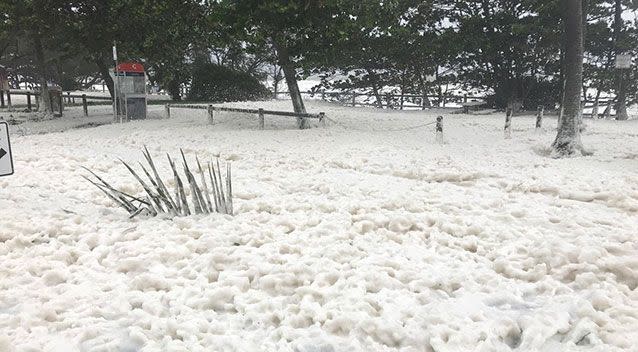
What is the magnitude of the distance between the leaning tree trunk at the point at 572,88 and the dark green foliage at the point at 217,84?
2139 centimetres

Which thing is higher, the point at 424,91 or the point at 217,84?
the point at 217,84

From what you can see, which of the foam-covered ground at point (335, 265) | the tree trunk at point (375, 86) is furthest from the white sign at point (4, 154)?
the tree trunk at point (375, 86)

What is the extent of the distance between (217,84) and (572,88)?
21.8 m

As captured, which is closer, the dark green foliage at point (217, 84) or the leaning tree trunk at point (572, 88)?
the leaning tree trunk at point (572, 88)

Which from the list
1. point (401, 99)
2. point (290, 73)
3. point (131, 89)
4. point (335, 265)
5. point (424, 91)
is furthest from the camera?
point (401, 99)

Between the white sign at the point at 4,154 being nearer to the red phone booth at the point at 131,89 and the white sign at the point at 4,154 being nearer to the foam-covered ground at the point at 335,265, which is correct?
the foam-covered ground at the point at 335,265

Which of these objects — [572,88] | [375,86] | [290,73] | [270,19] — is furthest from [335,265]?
[375,86]

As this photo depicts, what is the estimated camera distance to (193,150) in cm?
1160

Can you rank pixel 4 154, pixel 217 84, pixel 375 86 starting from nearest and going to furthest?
pixel 4 154, pixel 375 86, pixel 217 84

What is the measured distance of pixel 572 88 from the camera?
10.8 m

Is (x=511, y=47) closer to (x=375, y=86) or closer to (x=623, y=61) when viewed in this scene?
(x=623, y=61)

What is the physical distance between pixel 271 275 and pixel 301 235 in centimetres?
109

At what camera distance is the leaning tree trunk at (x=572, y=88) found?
1047 cm

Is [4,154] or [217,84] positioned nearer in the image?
[4,154]
